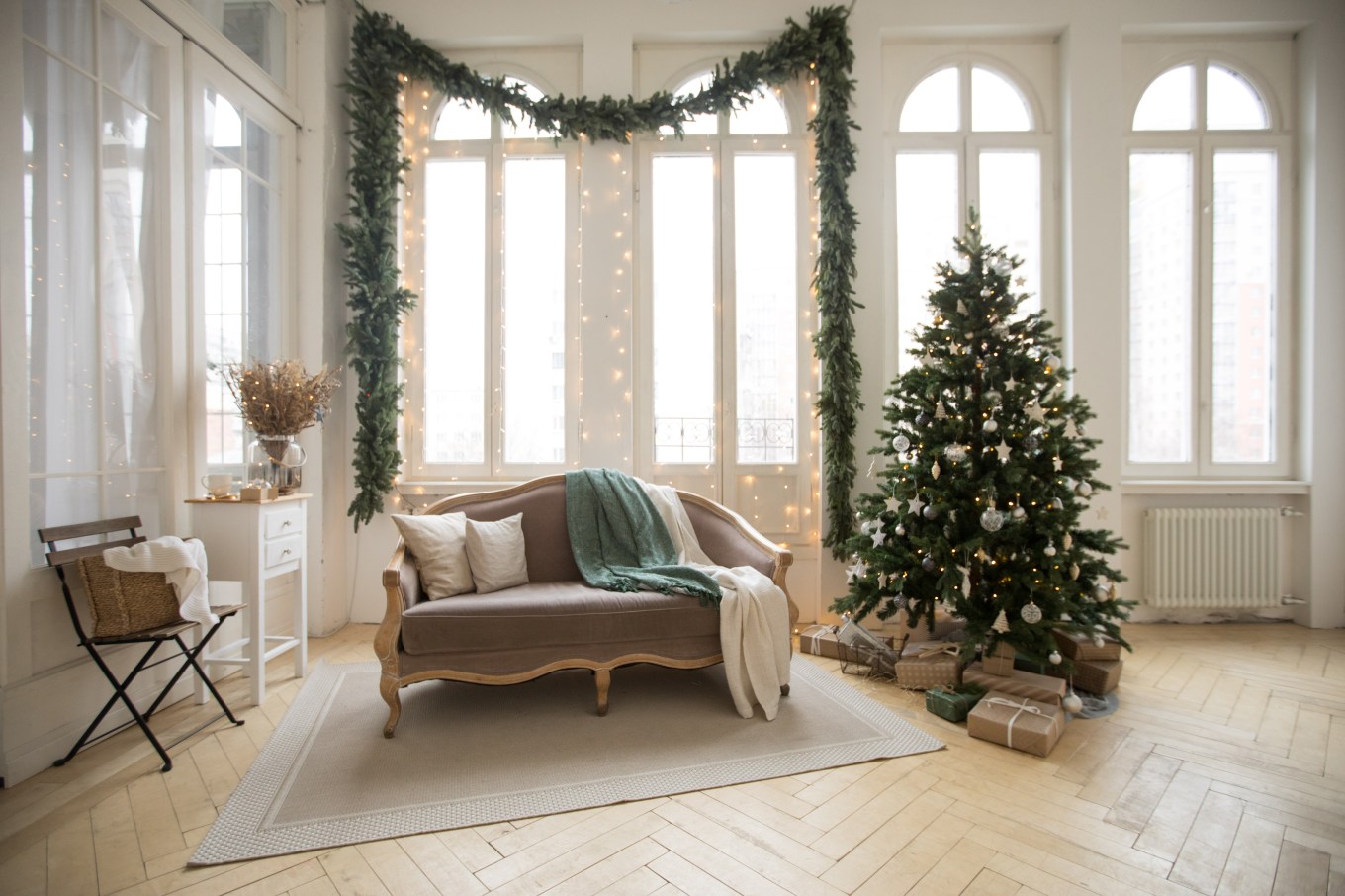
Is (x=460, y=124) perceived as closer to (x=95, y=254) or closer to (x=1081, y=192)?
(x=95, y=254)

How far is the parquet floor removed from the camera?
70.0 inches

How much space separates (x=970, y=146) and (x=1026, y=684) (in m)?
3.41

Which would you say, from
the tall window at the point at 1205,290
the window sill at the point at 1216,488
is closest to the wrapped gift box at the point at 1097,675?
the window sill at the point at 1216,488

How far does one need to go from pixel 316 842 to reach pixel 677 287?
347 cm

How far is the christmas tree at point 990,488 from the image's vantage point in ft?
10.1

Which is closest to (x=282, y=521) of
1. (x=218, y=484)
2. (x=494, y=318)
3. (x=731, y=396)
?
(x=218, y=484)

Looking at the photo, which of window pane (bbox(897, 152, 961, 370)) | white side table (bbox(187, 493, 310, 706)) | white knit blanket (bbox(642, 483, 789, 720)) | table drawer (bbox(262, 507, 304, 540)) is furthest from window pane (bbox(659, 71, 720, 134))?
white side table (bbox(187, 493, 310, 706))

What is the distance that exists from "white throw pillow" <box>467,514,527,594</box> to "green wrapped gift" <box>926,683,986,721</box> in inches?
75.6

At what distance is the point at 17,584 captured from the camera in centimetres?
235

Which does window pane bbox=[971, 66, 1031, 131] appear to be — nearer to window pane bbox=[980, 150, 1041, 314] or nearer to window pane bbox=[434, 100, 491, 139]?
window pane bbox=[980, 150, 1041, 314]

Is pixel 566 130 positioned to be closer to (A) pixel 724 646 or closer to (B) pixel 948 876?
(A) pixel 724 646

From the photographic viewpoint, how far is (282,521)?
316 cm

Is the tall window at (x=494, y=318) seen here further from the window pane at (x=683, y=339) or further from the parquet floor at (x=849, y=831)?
the parquet floor at (x=849, y=831)

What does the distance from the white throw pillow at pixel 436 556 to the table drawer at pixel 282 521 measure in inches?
22.3
